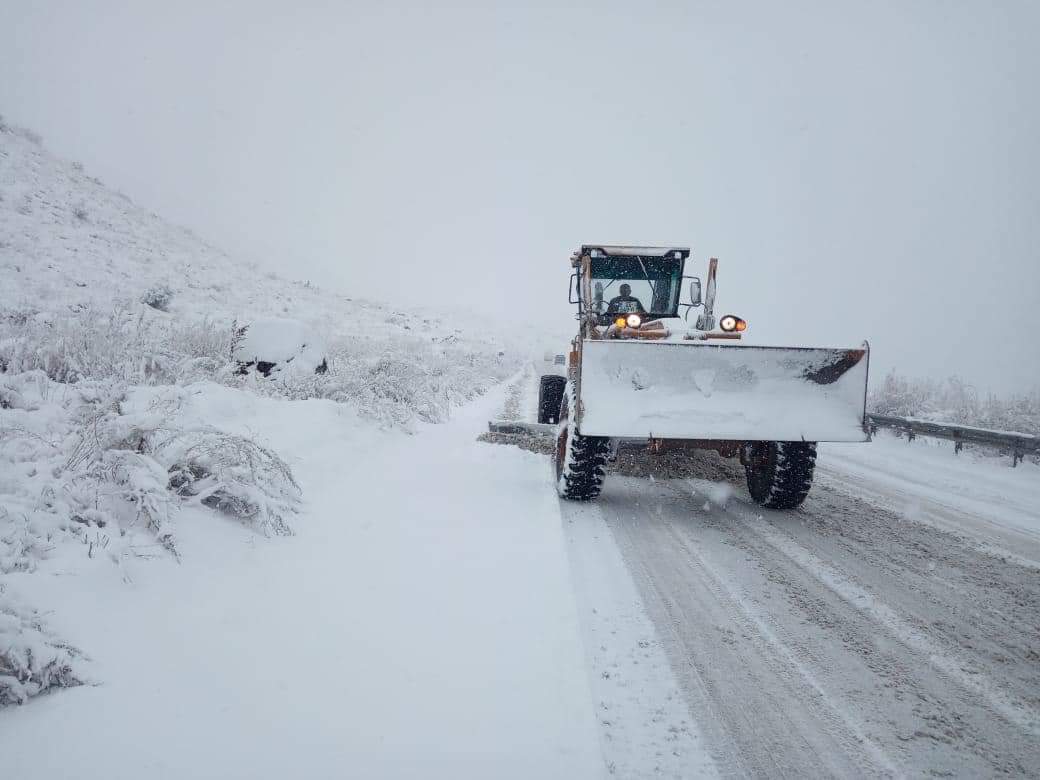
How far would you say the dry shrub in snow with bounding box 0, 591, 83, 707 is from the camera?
1.57m

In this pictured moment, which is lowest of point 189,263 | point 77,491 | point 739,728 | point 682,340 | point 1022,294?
point 739,728

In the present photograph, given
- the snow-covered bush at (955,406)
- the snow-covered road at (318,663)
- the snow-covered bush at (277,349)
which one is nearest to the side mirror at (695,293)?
the snow-covered road at (318,663)

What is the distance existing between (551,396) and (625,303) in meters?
2.16

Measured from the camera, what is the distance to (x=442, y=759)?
1.73m

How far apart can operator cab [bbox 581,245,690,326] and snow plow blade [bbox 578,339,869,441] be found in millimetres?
1998

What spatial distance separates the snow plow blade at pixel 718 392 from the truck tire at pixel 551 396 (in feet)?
11.4

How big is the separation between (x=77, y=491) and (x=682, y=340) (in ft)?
14.6

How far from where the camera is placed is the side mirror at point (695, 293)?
255 inches

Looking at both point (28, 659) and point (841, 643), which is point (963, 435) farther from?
point (28, 659)

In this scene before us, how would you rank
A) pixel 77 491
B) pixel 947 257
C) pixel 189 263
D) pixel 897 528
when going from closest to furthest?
pixel 77 491 → pixel 897 528 → pixel 189 263 → pixel 947 257

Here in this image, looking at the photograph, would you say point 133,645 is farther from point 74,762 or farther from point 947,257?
point 947,257

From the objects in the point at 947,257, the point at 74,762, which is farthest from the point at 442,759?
the point at 947,257

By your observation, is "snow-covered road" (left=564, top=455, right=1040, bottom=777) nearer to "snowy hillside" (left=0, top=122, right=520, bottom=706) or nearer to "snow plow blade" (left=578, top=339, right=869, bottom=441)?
"snow plow blade" (left=578, top=339, right=869, bottom=441)

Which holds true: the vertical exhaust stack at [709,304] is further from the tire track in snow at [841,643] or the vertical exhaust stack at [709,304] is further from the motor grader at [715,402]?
the tire track in snow at [841,643]
